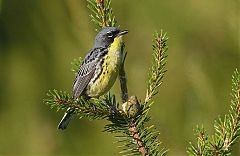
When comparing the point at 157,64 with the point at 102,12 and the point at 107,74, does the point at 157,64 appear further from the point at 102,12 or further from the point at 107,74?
the point at 107,74

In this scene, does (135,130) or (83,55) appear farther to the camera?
(83,55)

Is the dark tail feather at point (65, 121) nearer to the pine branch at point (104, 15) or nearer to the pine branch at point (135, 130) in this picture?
the pine branch at point (104, 15)

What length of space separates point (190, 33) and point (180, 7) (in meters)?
0.20

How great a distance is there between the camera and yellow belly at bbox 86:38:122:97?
3.31m

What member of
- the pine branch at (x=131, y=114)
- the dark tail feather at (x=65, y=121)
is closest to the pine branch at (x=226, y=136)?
the pine branch at (x=131, y=114)

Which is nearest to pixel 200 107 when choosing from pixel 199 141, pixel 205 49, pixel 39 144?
pixel 205 49

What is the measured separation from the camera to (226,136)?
68.7 inches

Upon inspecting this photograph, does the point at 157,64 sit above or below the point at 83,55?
below

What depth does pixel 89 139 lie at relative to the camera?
354 cm

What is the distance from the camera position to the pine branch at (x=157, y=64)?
79.4 inches

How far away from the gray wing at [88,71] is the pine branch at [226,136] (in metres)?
1.39

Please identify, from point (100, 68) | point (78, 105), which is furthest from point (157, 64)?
point (100, 68)

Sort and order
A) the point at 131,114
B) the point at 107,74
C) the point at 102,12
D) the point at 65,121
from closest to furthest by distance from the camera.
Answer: the point at 131,114 < the point at 102,12 < the point at 65,121 < the point at 107,74

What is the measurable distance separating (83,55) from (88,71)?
1.18ft
